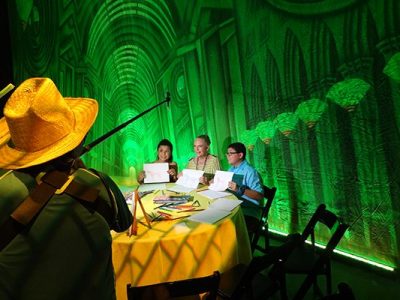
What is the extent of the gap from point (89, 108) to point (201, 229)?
1.07m

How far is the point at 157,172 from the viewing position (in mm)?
3523

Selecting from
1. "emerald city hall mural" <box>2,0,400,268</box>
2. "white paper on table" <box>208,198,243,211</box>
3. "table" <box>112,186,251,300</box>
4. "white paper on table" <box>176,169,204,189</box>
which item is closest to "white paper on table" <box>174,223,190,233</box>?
"table" <box>112,186,251,300</box>

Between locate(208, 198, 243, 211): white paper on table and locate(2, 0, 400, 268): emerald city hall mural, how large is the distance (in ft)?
4.17

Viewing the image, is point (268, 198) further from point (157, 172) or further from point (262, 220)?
point (157, 172)

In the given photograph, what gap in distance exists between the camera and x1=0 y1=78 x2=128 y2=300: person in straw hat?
1.03 m

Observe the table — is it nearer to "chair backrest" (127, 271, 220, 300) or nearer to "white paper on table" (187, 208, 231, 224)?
"white paper on table" (187, 208, 231, 224)

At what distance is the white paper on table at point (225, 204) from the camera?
7.91 ft

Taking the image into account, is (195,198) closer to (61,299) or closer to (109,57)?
(61,299)

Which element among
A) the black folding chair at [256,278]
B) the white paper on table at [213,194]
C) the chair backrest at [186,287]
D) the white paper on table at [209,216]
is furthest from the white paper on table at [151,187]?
the chair backrest at [186,287]

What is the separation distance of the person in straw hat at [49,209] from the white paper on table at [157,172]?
221 centimetres

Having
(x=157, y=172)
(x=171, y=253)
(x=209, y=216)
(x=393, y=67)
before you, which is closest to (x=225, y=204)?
(x=209, y=216)

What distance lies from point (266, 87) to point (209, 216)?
2162 mm

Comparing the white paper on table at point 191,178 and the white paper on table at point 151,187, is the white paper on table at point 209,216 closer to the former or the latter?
the white paper on table at point 191,178

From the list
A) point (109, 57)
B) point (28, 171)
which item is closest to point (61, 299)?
point (28, 171)
